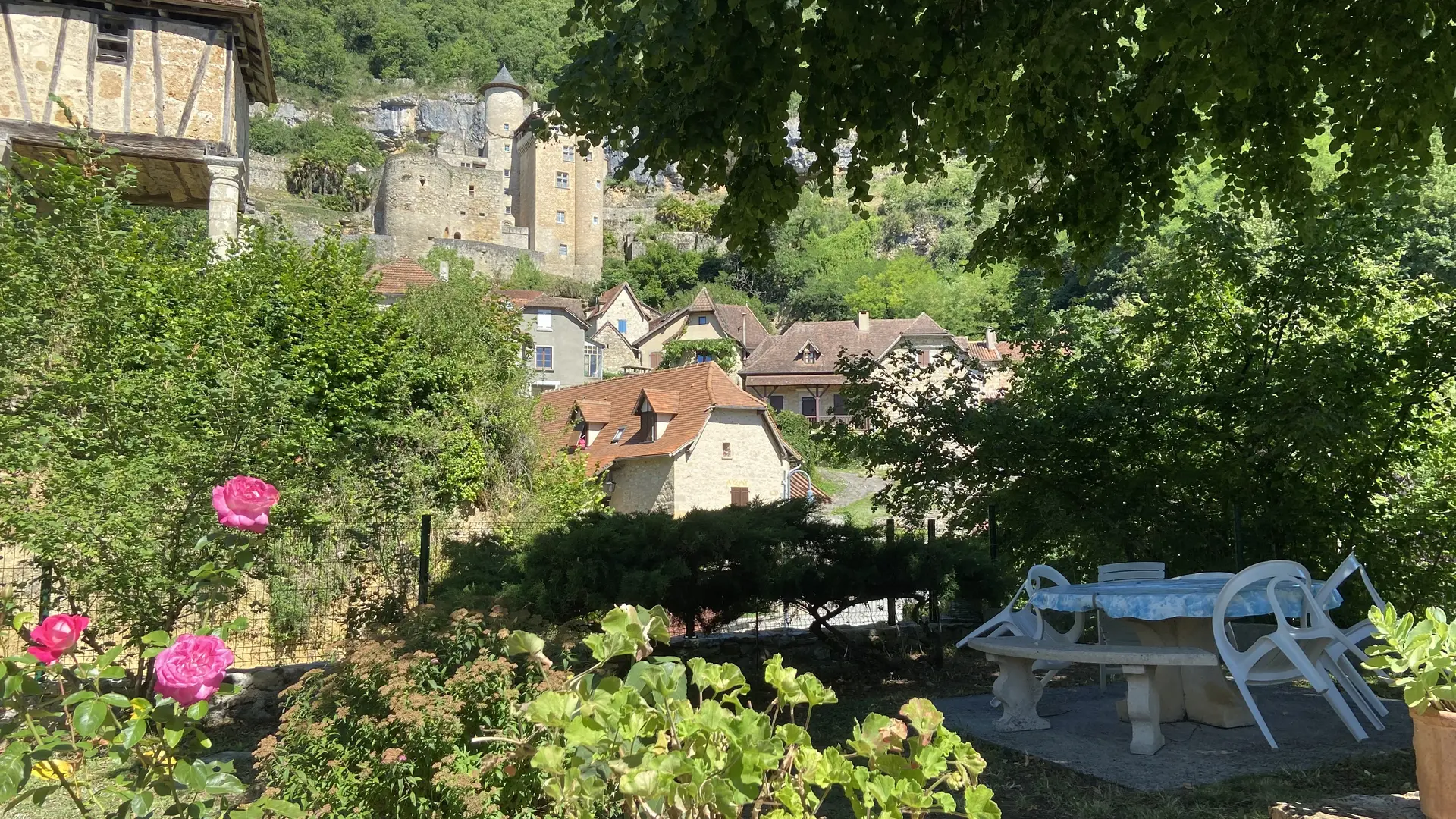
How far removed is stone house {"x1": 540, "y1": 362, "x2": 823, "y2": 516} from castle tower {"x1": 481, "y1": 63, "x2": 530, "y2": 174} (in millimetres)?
60072

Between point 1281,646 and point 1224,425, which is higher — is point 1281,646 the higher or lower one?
the lower one

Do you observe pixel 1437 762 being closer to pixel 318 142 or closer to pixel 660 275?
pixel 660 275

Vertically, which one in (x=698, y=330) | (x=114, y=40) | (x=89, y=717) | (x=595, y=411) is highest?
(x=698, y=330)

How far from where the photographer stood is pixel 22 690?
2141mm

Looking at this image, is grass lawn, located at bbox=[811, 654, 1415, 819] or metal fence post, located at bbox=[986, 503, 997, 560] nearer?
grass lawn, located at bbox=[811, 654, 1415, 819]

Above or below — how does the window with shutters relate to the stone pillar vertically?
above

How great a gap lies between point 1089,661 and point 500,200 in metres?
73.0

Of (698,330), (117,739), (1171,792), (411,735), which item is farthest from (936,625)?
(698,330)

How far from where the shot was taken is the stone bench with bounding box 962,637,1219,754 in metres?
5.34

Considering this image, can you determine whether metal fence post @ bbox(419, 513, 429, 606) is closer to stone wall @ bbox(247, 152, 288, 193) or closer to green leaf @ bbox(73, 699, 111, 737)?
green leaf @ bbox(73, 699, 111, 737)

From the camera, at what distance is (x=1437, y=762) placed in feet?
9.81

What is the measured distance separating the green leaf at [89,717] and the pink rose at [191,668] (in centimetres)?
11

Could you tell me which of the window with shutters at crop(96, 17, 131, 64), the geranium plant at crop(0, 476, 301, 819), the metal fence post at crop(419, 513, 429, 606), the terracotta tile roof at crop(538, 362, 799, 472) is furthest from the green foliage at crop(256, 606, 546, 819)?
the terracotta tile roof at crop(538, 362, 799, 472)

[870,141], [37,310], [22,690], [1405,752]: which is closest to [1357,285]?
[1405,752]
